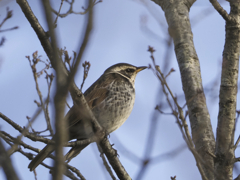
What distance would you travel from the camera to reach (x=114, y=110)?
573 cm

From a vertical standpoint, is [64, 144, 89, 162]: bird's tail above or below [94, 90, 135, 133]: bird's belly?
below

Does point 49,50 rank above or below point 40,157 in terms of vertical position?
above

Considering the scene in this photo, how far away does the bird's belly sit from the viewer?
5.68m

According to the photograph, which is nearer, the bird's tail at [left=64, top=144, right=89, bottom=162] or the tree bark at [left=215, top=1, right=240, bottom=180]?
the tree bark at [left=215, top=1, right=240, bottom=180]

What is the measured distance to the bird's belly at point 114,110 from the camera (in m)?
5.68

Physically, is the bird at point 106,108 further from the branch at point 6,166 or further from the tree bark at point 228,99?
the branch at point 6,166

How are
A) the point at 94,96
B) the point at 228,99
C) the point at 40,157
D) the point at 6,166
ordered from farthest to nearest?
the point at 94,96 < the point at 40,157 < the point at 228,99 < the point at 6,166

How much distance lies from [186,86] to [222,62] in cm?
91

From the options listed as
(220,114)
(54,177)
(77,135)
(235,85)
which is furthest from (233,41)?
(54,177)

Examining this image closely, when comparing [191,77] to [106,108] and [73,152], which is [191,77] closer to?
[106,108]

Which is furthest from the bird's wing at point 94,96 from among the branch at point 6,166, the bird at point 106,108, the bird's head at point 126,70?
the branch at point 6,166

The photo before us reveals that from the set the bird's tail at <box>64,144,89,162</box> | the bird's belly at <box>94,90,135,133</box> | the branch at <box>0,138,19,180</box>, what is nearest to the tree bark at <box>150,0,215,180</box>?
the bird's belly at <box>94,90,135,133</box>

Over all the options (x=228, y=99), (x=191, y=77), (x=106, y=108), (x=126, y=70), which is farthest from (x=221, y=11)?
(x=126, y=70)

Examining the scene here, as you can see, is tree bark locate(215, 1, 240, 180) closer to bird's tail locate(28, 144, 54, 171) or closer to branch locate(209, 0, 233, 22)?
branch locate(209, 0, 233, 22)
